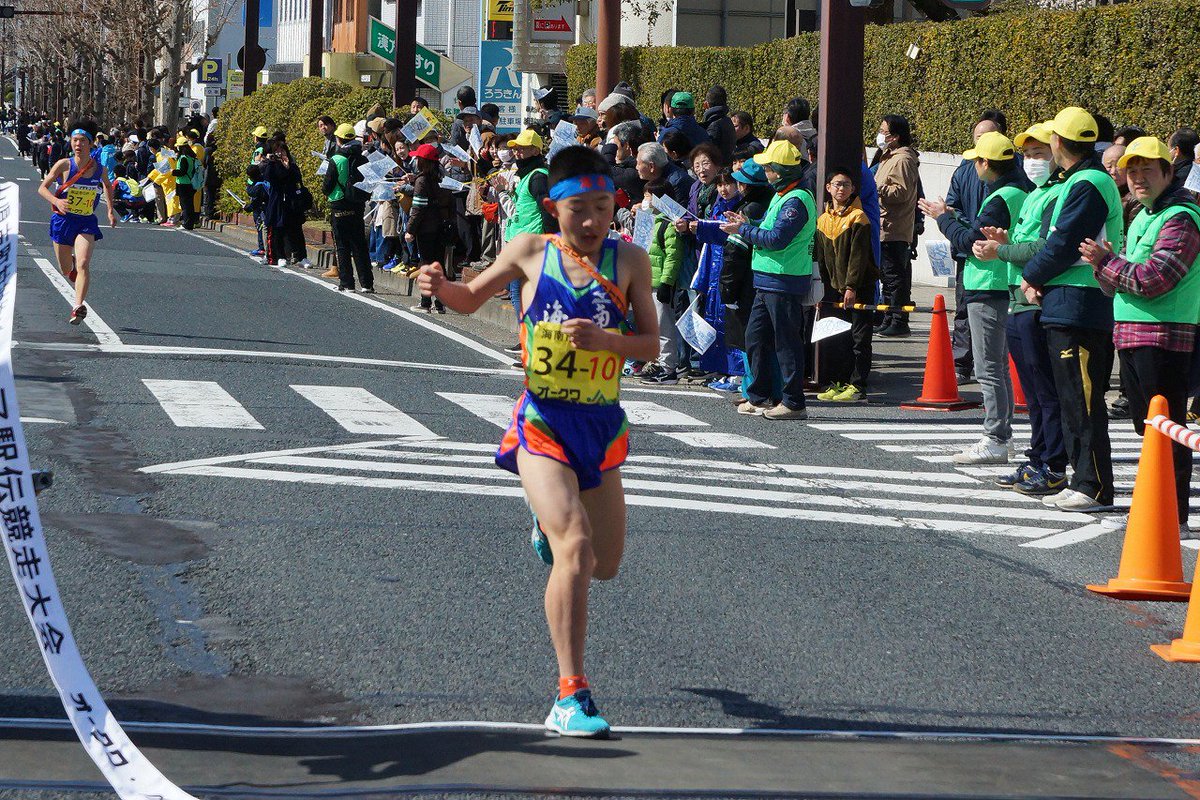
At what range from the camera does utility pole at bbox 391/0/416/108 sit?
30.3 meters

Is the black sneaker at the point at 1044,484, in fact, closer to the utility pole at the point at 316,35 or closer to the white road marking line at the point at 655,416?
the white road marking line at the point at 655,416

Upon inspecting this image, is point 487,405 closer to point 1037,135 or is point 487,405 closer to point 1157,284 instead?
point 1037,135

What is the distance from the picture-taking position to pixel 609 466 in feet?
18.2

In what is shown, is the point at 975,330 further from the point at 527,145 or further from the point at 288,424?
the point at 527,145

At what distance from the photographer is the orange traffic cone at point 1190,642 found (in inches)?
265

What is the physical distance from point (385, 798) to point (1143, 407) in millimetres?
5725

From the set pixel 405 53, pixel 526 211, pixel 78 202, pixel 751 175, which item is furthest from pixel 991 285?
pixel 405 53

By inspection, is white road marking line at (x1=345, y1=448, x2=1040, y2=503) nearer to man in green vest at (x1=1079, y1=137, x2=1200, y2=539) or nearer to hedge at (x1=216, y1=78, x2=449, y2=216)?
man in green vest at (x1=1079, y1=137, x2=1200, y2=539)

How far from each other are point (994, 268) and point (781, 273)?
2145 millimetres

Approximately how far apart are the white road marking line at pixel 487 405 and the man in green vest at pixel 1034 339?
11.9ft

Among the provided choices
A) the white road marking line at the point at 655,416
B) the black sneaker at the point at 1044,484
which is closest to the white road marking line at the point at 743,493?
the black sneaker at the point at 1044,484

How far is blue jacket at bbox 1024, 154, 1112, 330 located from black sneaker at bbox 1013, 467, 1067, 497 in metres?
1.01

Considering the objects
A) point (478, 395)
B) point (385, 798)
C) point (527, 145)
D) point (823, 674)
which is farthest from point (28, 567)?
point (527, 145)

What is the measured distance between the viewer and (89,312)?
18.2 metres
